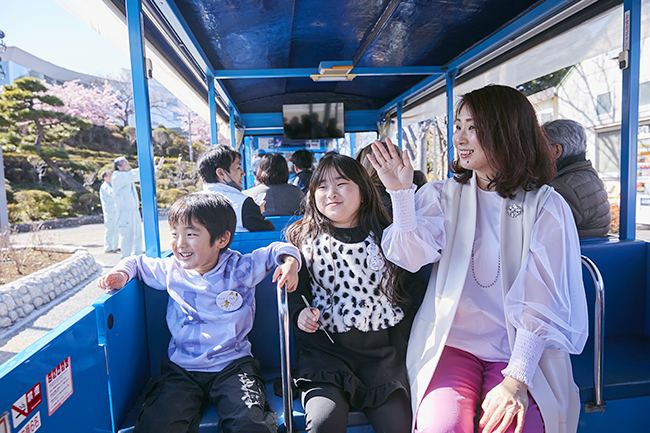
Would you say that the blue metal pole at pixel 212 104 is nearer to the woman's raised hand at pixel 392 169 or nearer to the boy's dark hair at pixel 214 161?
the boy's dark hair at pixel 214 161

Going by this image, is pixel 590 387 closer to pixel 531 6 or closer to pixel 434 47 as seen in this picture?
pixel 531 6

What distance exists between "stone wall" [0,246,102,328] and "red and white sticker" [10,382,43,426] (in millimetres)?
4373

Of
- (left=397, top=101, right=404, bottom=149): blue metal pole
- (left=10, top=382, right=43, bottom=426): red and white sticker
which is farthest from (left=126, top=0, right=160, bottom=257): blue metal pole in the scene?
(left=397, top=101, right=404, bottom=149): blue metal pole

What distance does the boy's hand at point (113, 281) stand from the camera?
1.56m

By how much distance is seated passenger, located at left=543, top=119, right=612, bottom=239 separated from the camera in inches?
87.7

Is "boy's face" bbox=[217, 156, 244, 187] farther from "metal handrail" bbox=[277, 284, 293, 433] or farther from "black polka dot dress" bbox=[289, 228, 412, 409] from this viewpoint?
"metal handrail" bbox=[277, 284, 293, 433]

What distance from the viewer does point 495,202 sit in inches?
60.6

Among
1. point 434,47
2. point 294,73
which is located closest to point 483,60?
point 434,47

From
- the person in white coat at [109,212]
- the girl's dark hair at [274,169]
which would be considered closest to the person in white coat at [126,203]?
the person in white coat at [109,212]

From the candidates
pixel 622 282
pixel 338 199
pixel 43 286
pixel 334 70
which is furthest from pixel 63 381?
pixel 43 286

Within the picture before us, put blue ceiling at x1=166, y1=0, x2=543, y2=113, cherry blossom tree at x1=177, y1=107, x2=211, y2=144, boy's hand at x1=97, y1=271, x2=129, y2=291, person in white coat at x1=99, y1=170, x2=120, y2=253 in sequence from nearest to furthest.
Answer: boy's hand at x1=97, y1=271, x2=129, y2=291 < blue ceiling at x1=166, y1=0, x2=543, y2=113 < person in white coat at x1=99, y1=170, x2=120, y2=253 < cherry blossom tree at x1=177, y1=107, x2=211, y2=144

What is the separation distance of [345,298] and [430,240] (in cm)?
43

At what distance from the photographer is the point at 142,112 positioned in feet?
6.63

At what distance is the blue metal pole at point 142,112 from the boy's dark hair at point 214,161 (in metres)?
0.69
